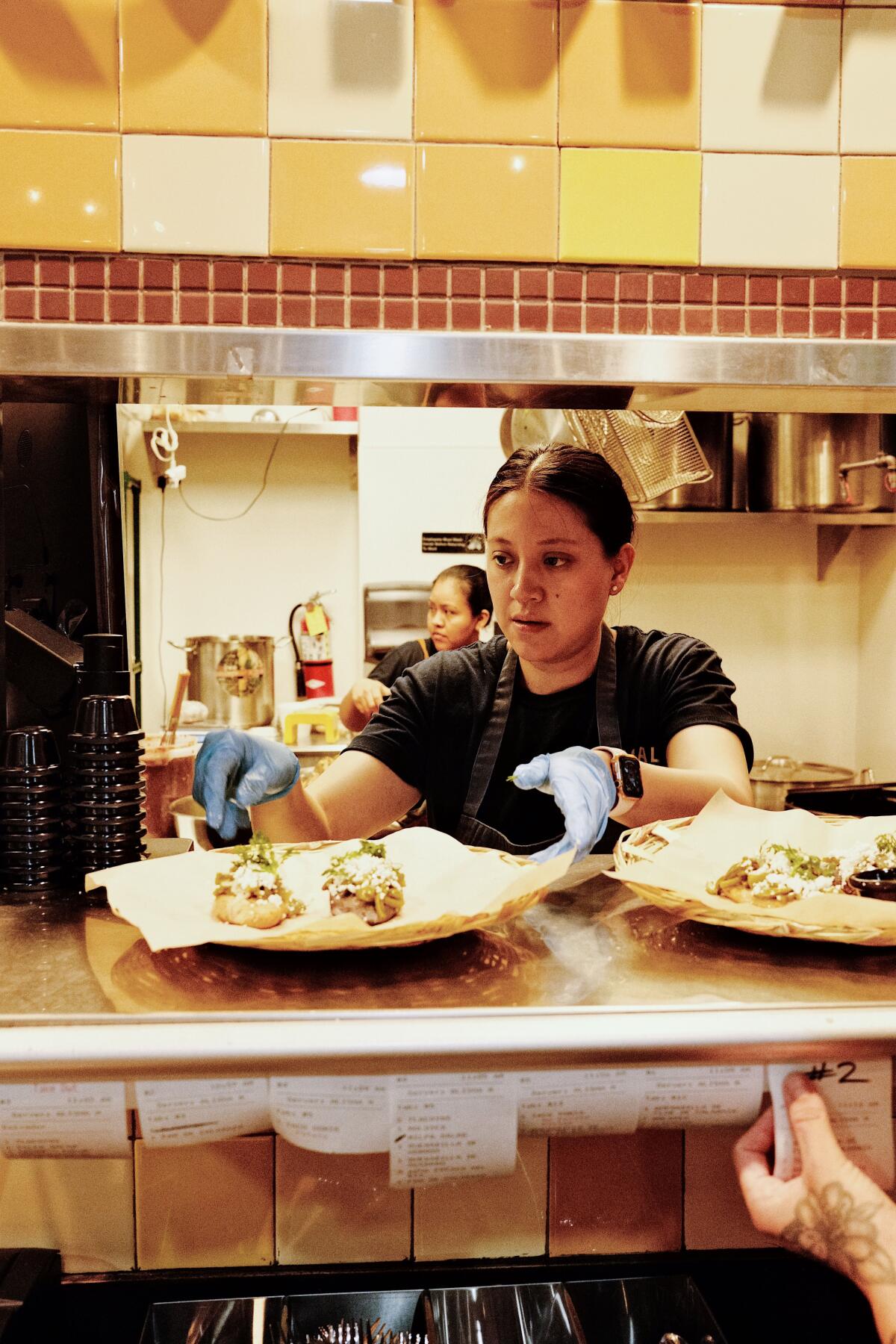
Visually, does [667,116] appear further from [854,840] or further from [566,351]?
[854,840]

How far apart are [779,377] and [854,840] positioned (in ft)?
1.96

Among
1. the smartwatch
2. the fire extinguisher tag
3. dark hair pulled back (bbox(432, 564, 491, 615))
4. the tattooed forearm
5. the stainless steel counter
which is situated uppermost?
dark hair pulled back (bbox(432, 564, 491, 615))

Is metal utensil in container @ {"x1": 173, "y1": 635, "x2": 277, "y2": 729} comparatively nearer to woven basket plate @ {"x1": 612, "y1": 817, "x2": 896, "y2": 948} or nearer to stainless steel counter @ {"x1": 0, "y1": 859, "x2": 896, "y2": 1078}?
stainless steel counter @ {"x1": 0, "y1": 859, "x2": 896, "y2": 1078}

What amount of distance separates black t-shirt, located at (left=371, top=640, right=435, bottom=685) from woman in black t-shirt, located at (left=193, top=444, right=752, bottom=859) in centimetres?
154

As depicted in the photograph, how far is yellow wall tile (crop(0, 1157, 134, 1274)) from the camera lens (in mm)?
1093

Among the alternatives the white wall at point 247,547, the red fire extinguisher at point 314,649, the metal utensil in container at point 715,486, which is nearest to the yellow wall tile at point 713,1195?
the metal utensil in container at point 715,486

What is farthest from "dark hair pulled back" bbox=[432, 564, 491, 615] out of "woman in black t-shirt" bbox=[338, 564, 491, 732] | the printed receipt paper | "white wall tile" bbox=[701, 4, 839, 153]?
the printed receipt paper

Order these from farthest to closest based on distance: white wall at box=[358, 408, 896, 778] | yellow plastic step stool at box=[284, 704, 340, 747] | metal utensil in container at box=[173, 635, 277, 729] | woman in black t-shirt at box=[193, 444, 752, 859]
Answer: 1. metal utensil in container at box=[173, 635, 277, 729]
2. white wall at box=[358, 408, 896, 778]
3. yellow plastic step stool at box=[284, 704, 340, 747]
4. woman in black t-shirt at box=[193, 444, 752, 859]

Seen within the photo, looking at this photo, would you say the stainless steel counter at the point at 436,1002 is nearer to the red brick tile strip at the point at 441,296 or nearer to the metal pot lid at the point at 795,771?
the red brick tile strip at the point at 441,296

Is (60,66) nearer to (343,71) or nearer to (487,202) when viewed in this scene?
(343,71)

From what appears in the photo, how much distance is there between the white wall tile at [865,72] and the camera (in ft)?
4.19

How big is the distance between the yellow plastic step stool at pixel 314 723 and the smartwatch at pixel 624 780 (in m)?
2.88

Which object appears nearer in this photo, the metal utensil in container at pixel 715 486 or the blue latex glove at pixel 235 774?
the blue latex glove at pixel 235 774

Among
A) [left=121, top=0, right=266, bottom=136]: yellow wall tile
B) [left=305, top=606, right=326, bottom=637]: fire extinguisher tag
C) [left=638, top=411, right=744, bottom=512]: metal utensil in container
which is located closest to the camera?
[left=121, top=0, right=266, bottom=136]: yellow wall tile
